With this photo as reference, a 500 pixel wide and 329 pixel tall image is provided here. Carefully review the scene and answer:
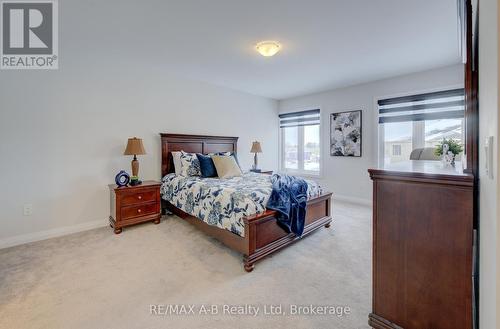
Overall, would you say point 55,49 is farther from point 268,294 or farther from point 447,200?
point 447,200

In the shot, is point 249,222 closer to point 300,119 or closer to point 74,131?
point 74,131

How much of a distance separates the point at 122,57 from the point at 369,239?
165 inches

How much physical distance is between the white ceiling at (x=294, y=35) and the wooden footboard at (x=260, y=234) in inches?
78.8

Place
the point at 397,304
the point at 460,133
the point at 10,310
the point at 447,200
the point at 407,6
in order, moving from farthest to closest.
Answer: the point at 460,133 → the point at 407,6 → the point at 10,310 → the point at 397,304 → the point at 447,200

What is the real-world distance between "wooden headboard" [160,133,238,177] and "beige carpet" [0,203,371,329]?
1453 mm

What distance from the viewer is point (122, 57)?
10.8 feet

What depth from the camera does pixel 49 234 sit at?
300 cm

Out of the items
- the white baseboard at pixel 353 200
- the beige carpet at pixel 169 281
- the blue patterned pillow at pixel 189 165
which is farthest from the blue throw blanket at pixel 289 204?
the white baseboard at pixel 353 200

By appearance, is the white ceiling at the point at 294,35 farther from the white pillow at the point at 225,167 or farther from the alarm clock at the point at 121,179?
the alarm clock at the point at 121,179

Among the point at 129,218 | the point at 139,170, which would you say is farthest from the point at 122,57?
the point at 129,218

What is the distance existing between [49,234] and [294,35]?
4.00 meters

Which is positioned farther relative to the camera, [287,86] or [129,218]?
[287,86]

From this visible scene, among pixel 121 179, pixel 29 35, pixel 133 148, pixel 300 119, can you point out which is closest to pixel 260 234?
pixel 121 179

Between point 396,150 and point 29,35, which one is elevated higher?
point 29,35
